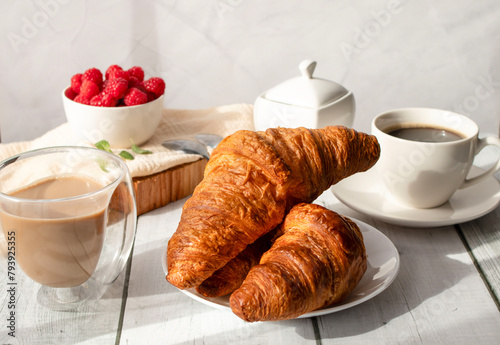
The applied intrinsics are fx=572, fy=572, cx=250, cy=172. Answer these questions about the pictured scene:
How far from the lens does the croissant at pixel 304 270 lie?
2.65 feet

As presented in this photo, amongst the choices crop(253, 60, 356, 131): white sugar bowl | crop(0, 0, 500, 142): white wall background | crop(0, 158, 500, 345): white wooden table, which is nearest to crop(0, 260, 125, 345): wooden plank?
crop(0, 158, 500, 345): white wooden table

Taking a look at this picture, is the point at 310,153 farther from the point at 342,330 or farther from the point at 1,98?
the point at 1,98

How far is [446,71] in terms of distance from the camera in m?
2.34

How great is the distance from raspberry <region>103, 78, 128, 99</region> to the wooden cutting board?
0.27 metres

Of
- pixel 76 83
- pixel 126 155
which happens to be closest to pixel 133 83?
pixel 76 83

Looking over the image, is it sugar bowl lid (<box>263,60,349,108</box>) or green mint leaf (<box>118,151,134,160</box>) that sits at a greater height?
sugar bowl lid (<box>263,60,349,108</box>)

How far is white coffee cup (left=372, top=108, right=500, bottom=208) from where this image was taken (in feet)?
3.85

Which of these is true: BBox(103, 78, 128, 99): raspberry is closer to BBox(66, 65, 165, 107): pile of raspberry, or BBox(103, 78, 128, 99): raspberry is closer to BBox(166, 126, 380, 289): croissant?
BBox(66, 65, 165, 107): pile of raspberry

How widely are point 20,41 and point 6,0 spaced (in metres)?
0.16

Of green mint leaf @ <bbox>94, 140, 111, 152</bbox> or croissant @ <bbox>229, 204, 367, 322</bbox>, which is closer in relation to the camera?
croissant @ <bbox>229, 204, 367, 322</bbox>

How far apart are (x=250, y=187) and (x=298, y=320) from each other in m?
0.23

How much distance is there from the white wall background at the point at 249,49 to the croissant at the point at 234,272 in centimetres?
142

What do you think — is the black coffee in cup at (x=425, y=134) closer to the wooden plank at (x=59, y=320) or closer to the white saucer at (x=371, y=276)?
the white saucer at (x=371, y=276)

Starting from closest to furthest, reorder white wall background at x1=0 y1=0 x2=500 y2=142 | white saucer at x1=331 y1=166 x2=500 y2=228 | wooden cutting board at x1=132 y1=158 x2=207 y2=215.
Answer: white saucer at x1=331 y1=166 x2=500 y2=228, wooden cutting board at x1=132 y1=158 x2=207 y2=215, white wall background at x1=0 y1=0 x2=500 y2=142
